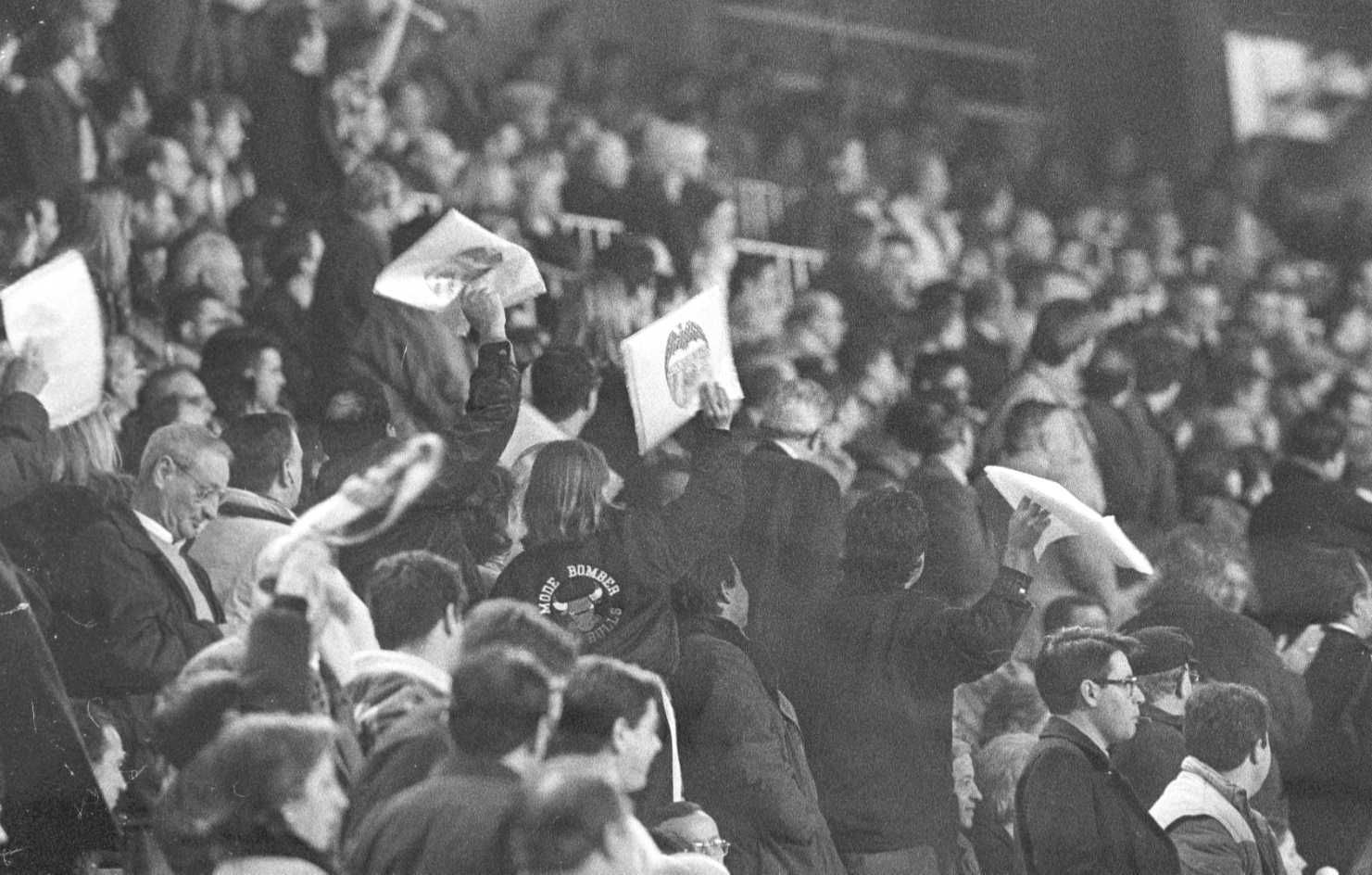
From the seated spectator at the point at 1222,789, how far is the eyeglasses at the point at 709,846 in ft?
3.53

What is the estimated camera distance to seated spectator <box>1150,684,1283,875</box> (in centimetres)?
573

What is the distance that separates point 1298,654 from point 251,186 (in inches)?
168

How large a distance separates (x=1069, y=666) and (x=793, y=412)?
1.56 meters

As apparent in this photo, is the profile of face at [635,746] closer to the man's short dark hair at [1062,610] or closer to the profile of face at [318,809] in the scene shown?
the profile of face at [318,809]

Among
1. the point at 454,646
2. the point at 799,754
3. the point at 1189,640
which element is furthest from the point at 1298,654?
the point at 454,646

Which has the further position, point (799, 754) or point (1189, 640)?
point (1189, 640)

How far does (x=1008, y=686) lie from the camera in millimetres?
6617

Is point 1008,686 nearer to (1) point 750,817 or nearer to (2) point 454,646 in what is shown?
(1) point 750,817

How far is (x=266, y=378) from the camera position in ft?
23.7

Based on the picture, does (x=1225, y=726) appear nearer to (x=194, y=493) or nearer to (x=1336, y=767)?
(x=1336, y=767)

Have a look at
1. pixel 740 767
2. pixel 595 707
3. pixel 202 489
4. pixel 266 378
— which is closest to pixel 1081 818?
pixel 740 767

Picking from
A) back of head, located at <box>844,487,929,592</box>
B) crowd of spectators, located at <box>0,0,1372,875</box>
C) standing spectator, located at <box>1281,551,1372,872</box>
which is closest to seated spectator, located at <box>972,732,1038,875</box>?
crowd of spectators, located at <box>0,0,1372,875</box>

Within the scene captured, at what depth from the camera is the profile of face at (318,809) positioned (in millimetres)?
4340

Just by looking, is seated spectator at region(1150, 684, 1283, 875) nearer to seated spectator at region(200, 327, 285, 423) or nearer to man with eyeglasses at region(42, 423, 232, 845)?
man with eyeglasses at region(42, 423, 232, 845)
